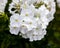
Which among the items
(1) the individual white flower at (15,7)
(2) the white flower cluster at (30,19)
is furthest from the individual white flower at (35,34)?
(1) the individual white flower at (15,7)

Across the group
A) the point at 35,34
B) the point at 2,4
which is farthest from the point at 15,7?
the point at 35,34

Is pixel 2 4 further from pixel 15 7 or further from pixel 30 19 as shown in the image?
pixel 30 19

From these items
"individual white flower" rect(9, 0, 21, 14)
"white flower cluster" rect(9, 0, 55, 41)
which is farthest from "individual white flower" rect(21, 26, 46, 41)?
"individual white flower" rect(9, 0, 21, 14)

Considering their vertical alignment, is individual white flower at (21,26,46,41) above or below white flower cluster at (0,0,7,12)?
below

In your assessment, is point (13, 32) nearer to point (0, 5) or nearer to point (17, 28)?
point (17, 28)

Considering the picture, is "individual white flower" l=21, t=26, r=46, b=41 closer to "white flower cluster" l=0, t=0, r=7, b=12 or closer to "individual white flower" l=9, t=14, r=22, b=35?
"individual white flower" l=9, t=14, r=22, b=35

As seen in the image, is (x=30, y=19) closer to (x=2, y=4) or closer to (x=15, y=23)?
(x=15, y=23)

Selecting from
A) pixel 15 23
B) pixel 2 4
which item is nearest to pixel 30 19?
pixel 15 23

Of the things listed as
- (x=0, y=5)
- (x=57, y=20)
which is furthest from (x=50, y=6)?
(x=57, y=20)

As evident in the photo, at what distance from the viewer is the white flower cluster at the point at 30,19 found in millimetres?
1291

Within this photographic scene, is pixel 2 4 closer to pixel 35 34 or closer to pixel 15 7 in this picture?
pixel 15 7

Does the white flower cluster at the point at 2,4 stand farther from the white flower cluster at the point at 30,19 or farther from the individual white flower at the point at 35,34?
the individual white flower at the point at 35,34

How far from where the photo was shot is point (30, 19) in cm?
130

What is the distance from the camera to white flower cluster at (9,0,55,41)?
129 centimetres
